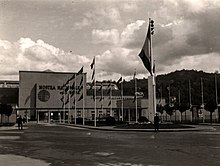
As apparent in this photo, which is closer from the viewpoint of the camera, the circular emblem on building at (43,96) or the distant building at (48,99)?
the distant building at (48,99)

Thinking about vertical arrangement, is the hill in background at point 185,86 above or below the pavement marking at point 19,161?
above

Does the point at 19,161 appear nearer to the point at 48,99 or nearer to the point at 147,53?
the point at 147,53

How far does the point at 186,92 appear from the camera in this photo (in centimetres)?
10781

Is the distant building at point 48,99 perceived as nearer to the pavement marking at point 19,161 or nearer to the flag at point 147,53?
the flag at point 147,53

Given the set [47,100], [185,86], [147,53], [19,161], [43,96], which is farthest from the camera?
[185,86]

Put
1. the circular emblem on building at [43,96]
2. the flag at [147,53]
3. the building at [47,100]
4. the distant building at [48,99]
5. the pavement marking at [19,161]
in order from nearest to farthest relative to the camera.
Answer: the pavement marking at [19,161] < the flag at [147,53] < the distant building at [48,99] < the building at [47,100] < the circular emblem on building at [43,96]

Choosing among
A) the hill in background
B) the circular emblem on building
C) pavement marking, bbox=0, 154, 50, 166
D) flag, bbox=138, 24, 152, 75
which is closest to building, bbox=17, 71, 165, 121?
the circular emblem on building

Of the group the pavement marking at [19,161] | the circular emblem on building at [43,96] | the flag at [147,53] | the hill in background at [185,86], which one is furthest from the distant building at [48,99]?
the pavement marking at [19,161]

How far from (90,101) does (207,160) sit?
325 feet

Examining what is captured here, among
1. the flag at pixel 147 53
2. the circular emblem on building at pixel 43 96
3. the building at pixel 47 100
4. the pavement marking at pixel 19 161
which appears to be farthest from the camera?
the circular emblem on building at pixel 43 96

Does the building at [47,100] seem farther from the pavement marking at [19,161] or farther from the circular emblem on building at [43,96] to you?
the pavement marking at [19,161]

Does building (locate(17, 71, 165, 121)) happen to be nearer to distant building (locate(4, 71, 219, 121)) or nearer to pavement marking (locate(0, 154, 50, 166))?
distant building (locate(4, 71, 219, 121))

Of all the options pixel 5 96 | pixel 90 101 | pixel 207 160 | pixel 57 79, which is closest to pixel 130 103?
pixel 90 101

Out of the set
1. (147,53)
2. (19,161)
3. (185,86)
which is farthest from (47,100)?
(19,161)
